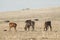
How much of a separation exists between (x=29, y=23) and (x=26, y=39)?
1100cm

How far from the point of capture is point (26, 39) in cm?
1817

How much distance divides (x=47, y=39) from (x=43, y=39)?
313mm

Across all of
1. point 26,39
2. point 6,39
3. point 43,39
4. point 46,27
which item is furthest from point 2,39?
point 46,27

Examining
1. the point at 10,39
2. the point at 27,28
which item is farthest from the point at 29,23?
the point at 10,39

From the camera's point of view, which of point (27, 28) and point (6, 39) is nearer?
point (6, 39)

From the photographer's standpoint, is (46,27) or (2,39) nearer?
(2,39)

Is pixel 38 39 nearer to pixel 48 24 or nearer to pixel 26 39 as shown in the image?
pixel 26 39

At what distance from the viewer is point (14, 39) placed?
18281 mm

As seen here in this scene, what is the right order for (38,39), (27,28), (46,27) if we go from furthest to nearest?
1. (27,28)
2. (46,27)
3. (38,39)

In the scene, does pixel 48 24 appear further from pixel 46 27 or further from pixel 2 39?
pixel 2 39

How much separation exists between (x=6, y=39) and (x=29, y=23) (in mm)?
10856

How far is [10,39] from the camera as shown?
1845 centimetres

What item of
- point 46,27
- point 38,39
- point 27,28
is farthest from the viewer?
point 27,28

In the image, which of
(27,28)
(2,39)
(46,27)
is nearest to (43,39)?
(2,39)
